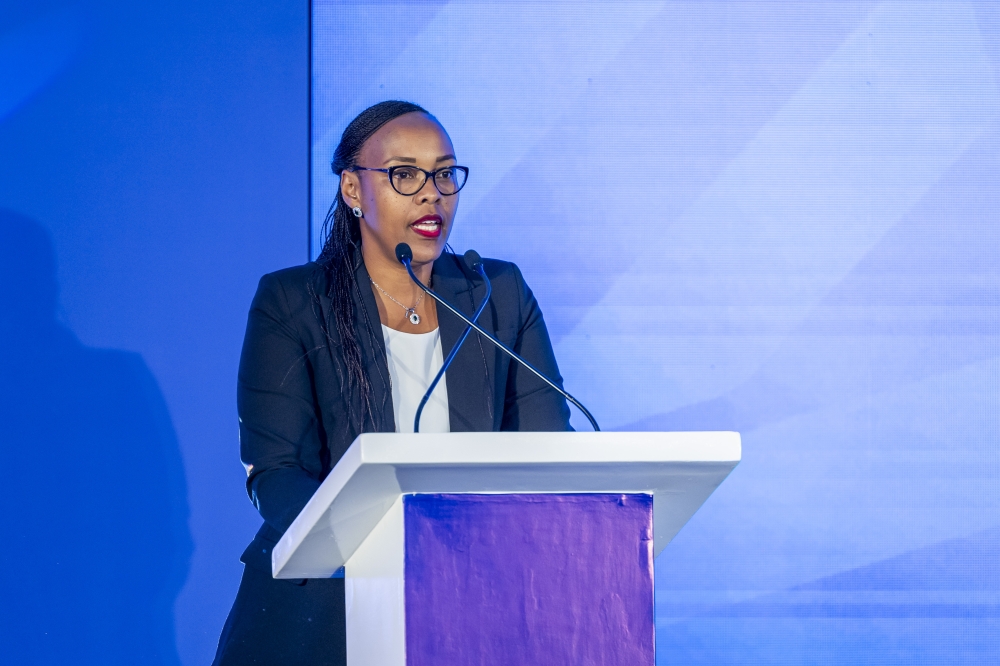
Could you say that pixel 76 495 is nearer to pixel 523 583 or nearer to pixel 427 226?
pixel 427 226

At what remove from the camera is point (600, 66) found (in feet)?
8.32

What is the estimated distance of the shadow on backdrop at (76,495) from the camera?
7.92ft

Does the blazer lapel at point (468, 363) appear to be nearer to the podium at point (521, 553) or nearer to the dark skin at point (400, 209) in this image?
the dark skin at point (400, 209)

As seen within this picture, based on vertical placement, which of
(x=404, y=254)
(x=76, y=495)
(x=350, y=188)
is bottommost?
(x=76, y=495)

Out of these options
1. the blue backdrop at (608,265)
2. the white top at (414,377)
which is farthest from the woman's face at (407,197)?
the blue backdrop at (608,265)

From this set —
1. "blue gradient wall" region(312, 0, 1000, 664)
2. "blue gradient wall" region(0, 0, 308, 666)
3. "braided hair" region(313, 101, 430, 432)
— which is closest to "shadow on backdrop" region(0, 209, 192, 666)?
"blue gradient wall" region(0, 0, 308, 666)

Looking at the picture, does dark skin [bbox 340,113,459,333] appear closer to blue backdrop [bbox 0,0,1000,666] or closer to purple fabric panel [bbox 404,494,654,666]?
blue backdrop [bbox 0,0,1000,666]

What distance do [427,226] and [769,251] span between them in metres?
1.14

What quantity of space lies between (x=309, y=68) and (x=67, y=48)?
1.99 ft

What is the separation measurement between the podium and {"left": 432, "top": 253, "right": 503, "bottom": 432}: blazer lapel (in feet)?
2.31

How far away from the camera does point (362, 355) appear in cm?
161

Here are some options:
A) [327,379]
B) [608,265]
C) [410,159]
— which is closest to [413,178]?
[410,159]

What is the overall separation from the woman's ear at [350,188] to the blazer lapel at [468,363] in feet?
0.64

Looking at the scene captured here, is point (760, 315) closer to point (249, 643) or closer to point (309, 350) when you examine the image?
point (309, 350)
